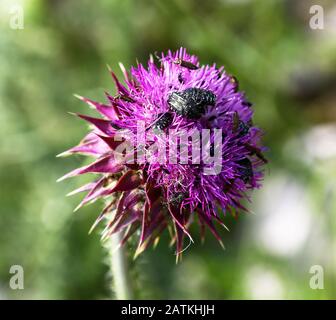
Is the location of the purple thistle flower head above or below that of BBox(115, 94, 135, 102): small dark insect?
below

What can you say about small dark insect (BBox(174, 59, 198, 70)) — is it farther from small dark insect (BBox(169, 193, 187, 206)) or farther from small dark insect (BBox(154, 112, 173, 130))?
small dark insect (BBox(169, 193, 187, 206))

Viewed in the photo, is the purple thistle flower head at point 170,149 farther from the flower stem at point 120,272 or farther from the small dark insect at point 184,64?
the flower stem at point 120,272

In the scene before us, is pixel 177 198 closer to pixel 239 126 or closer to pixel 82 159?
pixel 239 126

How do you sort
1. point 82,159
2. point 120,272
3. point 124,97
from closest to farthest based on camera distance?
point 124,97
point 120,272
point 82,159

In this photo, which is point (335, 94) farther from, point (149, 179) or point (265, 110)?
point (149, 179)

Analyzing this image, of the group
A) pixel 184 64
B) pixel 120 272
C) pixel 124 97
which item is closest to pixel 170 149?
pixel 124 97

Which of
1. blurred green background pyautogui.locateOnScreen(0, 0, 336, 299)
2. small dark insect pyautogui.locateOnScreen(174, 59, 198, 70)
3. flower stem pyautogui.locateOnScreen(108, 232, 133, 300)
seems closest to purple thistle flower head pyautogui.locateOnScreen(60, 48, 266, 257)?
small dark insect pyautogui.locateOnScreen(174, 59, 198, 70)

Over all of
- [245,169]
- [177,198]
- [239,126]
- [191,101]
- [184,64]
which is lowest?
[177,198]
